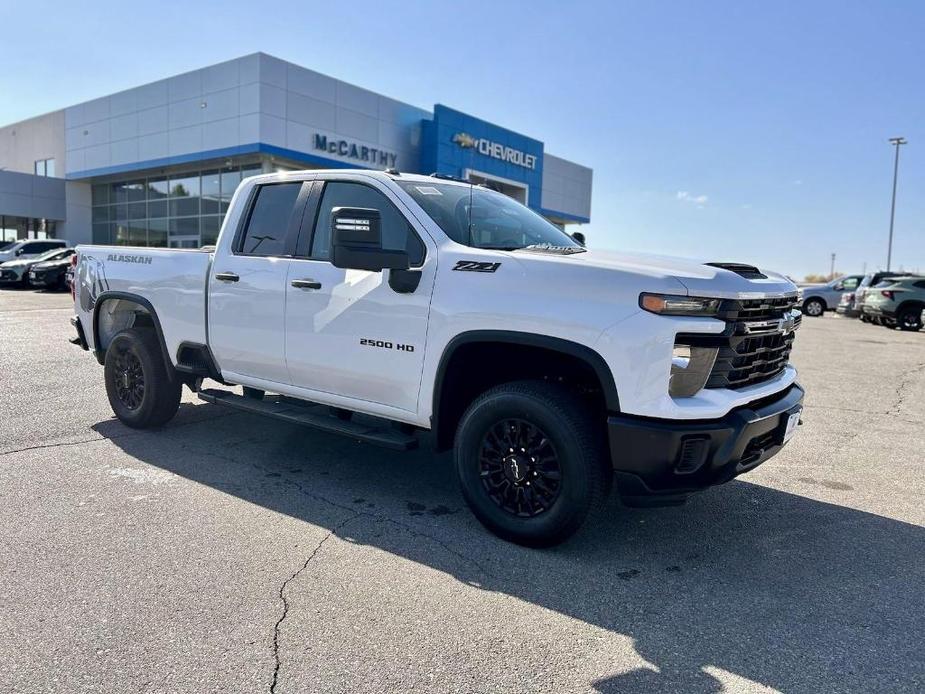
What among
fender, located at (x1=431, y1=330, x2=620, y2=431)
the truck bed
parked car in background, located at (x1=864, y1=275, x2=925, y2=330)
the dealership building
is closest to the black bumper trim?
the truck bed

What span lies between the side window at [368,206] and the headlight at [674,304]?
1.40m

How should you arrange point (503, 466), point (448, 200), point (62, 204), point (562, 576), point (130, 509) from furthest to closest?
point (62, 204), point (448, 200), point (130, 509), point (503, 466), point (562, 576)

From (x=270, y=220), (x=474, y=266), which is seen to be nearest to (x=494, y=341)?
(x=474, y=266)

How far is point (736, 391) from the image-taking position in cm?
362

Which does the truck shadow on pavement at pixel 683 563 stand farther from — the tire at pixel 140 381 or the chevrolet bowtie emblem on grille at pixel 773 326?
the chevrolet bowtie emblem on grille at pixel 773 326

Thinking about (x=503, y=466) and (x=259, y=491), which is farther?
(x=259, y=491)

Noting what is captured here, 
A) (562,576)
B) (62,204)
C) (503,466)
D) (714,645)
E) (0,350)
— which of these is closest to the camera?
(714,645)

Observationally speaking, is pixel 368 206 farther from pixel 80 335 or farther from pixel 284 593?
pixel 80 335

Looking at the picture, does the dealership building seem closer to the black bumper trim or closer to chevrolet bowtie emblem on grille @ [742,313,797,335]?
the black bumper trim

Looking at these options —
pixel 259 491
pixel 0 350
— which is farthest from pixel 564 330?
pixel 0 350

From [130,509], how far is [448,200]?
107 inches

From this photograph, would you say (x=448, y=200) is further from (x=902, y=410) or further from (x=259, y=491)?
(x=902, y=410)

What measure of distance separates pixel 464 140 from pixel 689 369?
30332mm

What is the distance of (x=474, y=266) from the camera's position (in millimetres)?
3914
